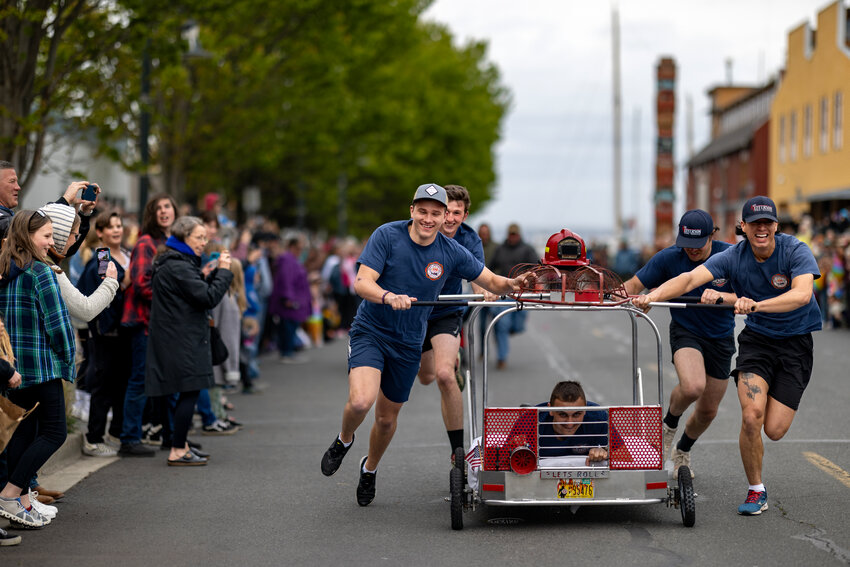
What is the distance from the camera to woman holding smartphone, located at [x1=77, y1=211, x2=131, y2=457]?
9.88 meters

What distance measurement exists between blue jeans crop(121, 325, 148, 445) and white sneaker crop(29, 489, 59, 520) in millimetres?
2429

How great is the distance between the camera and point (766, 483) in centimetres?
834

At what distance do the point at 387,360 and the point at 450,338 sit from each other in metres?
1.14

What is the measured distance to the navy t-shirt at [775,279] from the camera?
728cm

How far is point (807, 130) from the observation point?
4744 centimetres

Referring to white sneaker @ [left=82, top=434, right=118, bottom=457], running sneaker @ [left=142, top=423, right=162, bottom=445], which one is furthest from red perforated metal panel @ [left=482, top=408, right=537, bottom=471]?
running sneaker @ [left=142, top=423, right=162, bottom=445]

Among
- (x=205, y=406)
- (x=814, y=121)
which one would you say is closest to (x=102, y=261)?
(x=205, y=406)

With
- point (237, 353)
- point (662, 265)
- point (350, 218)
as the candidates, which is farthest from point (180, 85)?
point (350, 218)

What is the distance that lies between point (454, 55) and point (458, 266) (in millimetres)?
49280

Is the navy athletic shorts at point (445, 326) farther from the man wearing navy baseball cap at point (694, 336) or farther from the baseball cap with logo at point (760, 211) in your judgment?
the baseball cap with logo at point (760, 211)

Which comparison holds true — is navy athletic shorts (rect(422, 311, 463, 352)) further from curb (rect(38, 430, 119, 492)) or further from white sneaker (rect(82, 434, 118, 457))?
white sneaker (rect(82, 434, 118, 457))

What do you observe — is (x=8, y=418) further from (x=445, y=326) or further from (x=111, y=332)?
(x=111, y=332)

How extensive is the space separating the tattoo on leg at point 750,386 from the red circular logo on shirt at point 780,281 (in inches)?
21.5

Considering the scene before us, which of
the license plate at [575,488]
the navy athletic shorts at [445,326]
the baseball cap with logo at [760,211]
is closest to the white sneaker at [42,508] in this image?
the navy athletic shorts at [445,326]
